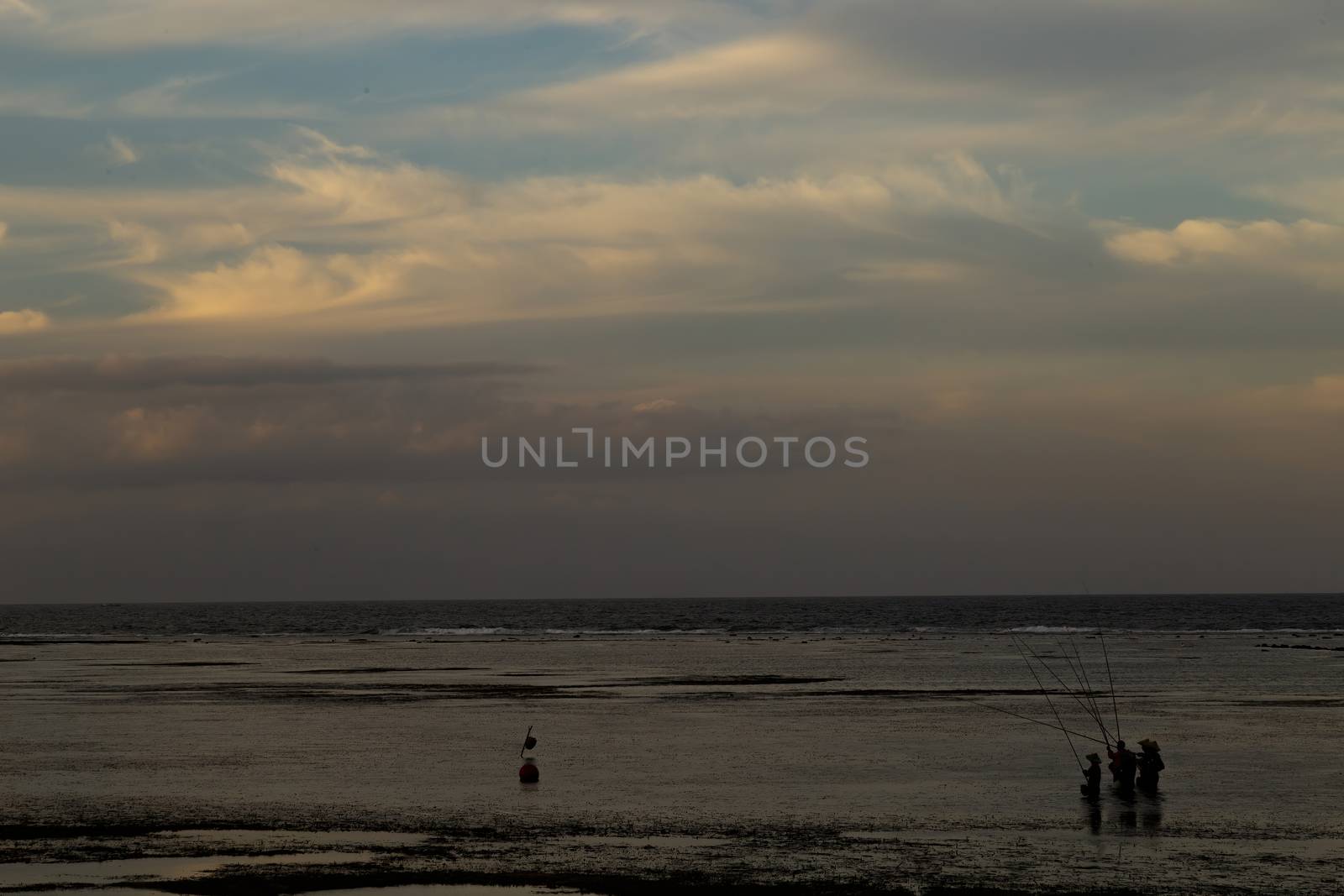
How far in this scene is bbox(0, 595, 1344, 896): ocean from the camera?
1736 cm

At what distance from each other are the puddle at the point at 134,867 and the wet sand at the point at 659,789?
0.19 feet

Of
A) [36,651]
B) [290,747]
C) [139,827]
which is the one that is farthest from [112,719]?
[36,651]

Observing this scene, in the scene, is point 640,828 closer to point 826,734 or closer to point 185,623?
point 826,734

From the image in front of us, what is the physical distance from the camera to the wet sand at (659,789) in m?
17.2

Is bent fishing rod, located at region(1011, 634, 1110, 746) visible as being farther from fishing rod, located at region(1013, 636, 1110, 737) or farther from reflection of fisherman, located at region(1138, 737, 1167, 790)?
reflection of fisherman, located at region(1138, 737, 1167, 790)

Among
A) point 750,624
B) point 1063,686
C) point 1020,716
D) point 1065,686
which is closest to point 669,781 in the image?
point 1020,716

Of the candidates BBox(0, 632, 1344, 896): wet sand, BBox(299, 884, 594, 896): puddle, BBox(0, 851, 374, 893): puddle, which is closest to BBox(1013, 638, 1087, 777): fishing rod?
BBox(0, 632, 1344, 896): wet sand

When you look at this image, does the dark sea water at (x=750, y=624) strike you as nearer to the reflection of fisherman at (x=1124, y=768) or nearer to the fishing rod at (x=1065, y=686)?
the fishing rod at (x=1065, y=686)

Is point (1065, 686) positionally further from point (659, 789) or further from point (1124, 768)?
point (659, 789)

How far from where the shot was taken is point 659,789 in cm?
2405

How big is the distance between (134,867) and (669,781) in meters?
9.98

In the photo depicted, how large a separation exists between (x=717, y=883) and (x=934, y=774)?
10226 millimetres

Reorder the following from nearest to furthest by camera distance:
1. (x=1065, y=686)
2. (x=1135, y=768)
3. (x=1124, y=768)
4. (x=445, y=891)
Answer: (x=445, y=891) → (x=1124, y=768) → (x=1135, y=768) → (x=1065, y=686)

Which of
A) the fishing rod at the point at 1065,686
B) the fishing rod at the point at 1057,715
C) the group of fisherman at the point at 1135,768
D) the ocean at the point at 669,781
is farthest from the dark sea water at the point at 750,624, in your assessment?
the group of fisherman at the point at 1135,768
